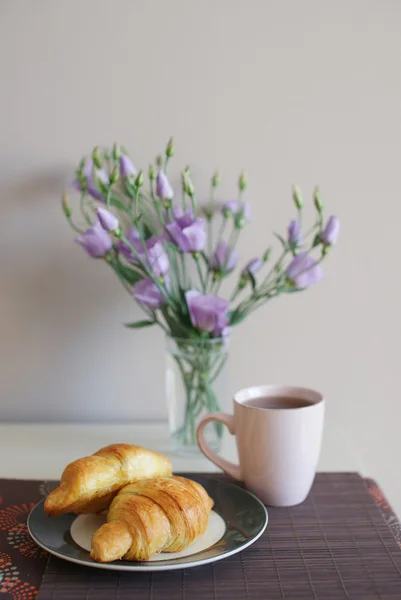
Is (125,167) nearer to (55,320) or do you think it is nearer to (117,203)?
(117,203)

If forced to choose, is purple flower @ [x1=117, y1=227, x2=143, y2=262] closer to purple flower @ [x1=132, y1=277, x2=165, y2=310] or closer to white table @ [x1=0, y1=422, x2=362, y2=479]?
purple flower @ [x1=132, y1=277, x2=165, y2=310]

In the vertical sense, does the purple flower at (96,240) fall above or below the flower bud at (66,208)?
below

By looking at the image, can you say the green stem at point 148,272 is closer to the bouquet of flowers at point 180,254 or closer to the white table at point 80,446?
the bouquet of flowers at point 180,254

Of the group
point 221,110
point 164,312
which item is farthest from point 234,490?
point 221,110

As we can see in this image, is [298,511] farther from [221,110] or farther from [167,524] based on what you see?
[221,110]

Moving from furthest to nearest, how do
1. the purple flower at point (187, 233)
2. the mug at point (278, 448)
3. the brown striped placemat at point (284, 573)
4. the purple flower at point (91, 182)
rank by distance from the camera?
the purple flower at point (91, 182)
the purple flower at point (187, 233)
the mug at point (278, 448)
the brown striped placemat at point (284, 573)

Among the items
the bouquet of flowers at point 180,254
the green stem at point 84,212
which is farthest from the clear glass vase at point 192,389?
the green stem at point 84,212
